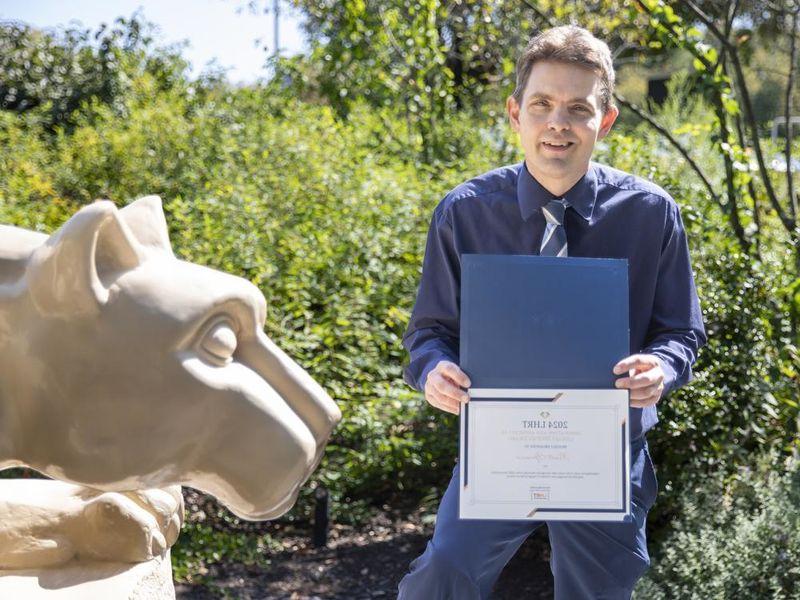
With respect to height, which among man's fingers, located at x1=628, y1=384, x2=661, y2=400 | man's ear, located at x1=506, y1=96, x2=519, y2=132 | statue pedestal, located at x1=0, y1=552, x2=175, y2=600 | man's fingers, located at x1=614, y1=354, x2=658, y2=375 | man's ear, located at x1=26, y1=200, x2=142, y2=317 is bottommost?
statue pedestal, located at x1=0, y1=552, x2=175, y2=600

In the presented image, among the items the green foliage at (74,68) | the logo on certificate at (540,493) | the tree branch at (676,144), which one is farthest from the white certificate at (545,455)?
the green foliage at (74,68)

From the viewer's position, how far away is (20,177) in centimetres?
644

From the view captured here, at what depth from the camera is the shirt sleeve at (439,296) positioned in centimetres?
256

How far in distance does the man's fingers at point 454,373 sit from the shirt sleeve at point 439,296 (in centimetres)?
32

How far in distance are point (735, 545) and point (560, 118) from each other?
1.81 m

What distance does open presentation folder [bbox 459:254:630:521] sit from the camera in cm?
215

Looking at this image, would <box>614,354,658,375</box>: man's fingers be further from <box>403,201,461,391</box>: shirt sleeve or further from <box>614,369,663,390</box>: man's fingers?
<box>403,201,461,391</box>: shirt sleeve

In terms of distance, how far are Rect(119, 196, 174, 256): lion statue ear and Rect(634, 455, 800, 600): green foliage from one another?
231 centimetres

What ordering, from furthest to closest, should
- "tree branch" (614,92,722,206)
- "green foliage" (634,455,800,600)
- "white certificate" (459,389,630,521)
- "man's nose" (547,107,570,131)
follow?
"tree branch" (614,92,722,206) → "green foliage" (634,455,800,600) → "man's nose" (547,107,570,131) → "white certificate" (459,389,630,521)

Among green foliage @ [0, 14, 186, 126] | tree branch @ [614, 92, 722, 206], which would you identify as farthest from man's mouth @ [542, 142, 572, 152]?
green foliage @ [0, 14, 186, 126]

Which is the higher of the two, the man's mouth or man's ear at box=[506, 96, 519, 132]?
man's ear at box=[506, 96, 519, 132]

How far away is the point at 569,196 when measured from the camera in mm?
2479

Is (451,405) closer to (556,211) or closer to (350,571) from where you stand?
(556,211)

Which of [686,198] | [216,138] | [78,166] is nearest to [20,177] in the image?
[78,166]
